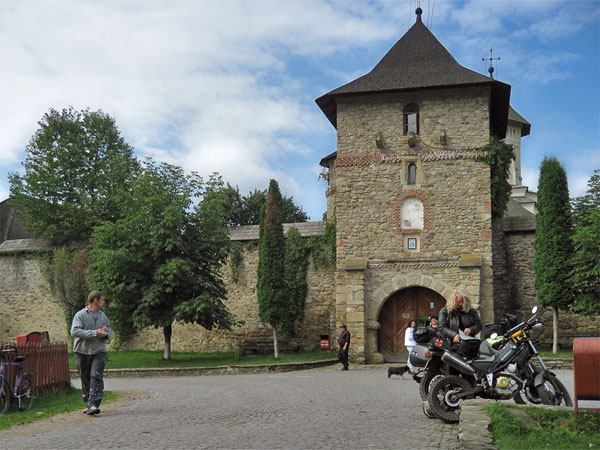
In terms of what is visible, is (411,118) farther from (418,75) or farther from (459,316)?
(459,316)

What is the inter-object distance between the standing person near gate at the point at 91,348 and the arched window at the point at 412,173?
13.6m

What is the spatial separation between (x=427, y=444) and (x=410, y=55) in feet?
59.2

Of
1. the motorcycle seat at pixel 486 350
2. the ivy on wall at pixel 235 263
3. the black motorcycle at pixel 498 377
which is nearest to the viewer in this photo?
the black motorcycle at pixel 498 377

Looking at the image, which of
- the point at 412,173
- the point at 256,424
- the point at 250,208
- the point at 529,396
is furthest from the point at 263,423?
the point at 250,208

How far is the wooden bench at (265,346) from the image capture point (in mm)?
23953

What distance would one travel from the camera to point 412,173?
69.3ft

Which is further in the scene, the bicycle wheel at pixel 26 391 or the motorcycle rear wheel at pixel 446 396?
the bicycle wheel at pixel 26 391

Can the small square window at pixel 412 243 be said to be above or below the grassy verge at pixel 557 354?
above

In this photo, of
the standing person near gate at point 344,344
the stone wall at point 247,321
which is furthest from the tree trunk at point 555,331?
the stone wall at point 247,321

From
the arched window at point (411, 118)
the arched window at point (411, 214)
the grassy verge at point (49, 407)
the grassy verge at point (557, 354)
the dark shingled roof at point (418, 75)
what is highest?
the dark shingled roof at point (418, 75)

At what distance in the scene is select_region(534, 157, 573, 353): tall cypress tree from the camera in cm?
2066

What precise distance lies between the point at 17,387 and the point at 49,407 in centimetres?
68

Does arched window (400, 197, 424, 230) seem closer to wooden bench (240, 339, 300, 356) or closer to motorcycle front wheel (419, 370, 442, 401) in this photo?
wooden bench (240, 339, 300, 356)

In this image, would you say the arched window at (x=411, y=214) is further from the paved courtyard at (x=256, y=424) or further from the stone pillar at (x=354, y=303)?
the paved courtyard at (x=256, y=424)
